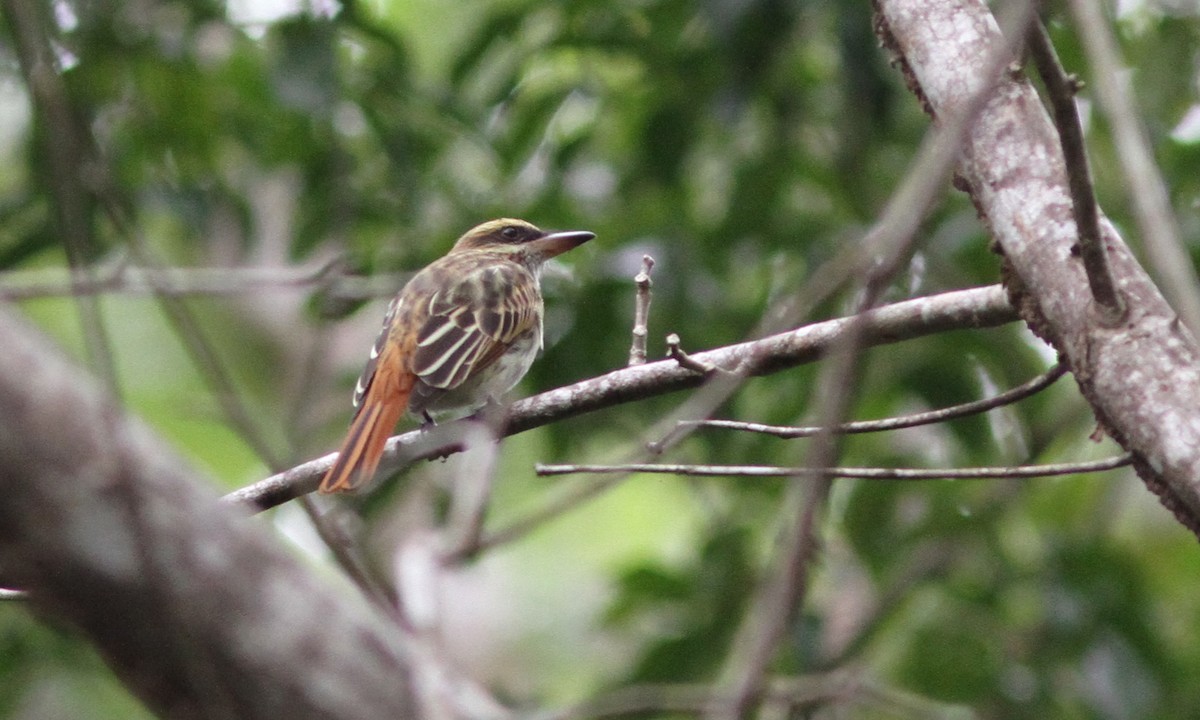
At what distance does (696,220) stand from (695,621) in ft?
6.03

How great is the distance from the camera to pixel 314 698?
1.89m

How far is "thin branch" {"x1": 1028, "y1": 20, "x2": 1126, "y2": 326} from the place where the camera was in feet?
7.20

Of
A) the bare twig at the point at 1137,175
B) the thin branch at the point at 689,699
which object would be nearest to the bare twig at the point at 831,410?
the bare twig at the point at 1137,175

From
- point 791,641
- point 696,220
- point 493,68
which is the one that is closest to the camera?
point 791,641

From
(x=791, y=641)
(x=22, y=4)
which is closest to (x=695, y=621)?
(x=791, y=641)

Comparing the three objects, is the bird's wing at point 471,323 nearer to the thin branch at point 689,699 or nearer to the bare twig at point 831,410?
the thin branch at point 689,699

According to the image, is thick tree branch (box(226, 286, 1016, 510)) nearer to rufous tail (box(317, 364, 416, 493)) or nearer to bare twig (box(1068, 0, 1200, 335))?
rufous tail (box(317, 364, 416, 493))

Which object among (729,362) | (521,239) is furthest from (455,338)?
(729,362)

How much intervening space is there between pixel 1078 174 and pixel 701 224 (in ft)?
13.9

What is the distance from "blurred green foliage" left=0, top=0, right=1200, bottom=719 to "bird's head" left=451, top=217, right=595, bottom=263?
0.30 feet

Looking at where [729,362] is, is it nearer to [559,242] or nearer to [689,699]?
[689,699]

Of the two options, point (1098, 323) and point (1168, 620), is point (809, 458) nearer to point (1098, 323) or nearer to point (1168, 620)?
point (1098, 323)

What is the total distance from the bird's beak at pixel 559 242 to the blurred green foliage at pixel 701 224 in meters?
0.11

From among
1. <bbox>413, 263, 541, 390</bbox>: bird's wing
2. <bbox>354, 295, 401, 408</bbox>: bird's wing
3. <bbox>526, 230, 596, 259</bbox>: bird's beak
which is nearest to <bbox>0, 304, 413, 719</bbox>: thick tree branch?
<bbox>413, 263, 541, 390</bbox>: bird's wing
